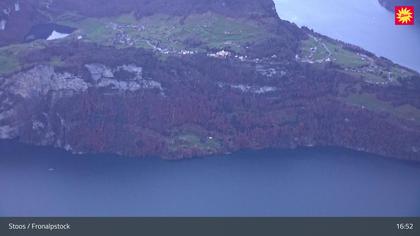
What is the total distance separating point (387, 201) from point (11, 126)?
1636 inches

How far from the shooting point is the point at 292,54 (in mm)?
110438

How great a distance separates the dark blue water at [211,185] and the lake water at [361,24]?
37691 millimetres

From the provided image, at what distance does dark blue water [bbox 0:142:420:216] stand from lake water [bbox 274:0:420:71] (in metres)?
37.7

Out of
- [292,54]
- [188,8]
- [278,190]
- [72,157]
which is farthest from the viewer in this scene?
[188,8]

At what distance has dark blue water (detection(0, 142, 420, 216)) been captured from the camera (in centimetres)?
7200

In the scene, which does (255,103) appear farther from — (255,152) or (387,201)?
(387,201)

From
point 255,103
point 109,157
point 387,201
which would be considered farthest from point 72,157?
point 387,201

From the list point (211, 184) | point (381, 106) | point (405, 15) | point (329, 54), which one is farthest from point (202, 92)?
point (405, 15)

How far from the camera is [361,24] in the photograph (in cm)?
14525
